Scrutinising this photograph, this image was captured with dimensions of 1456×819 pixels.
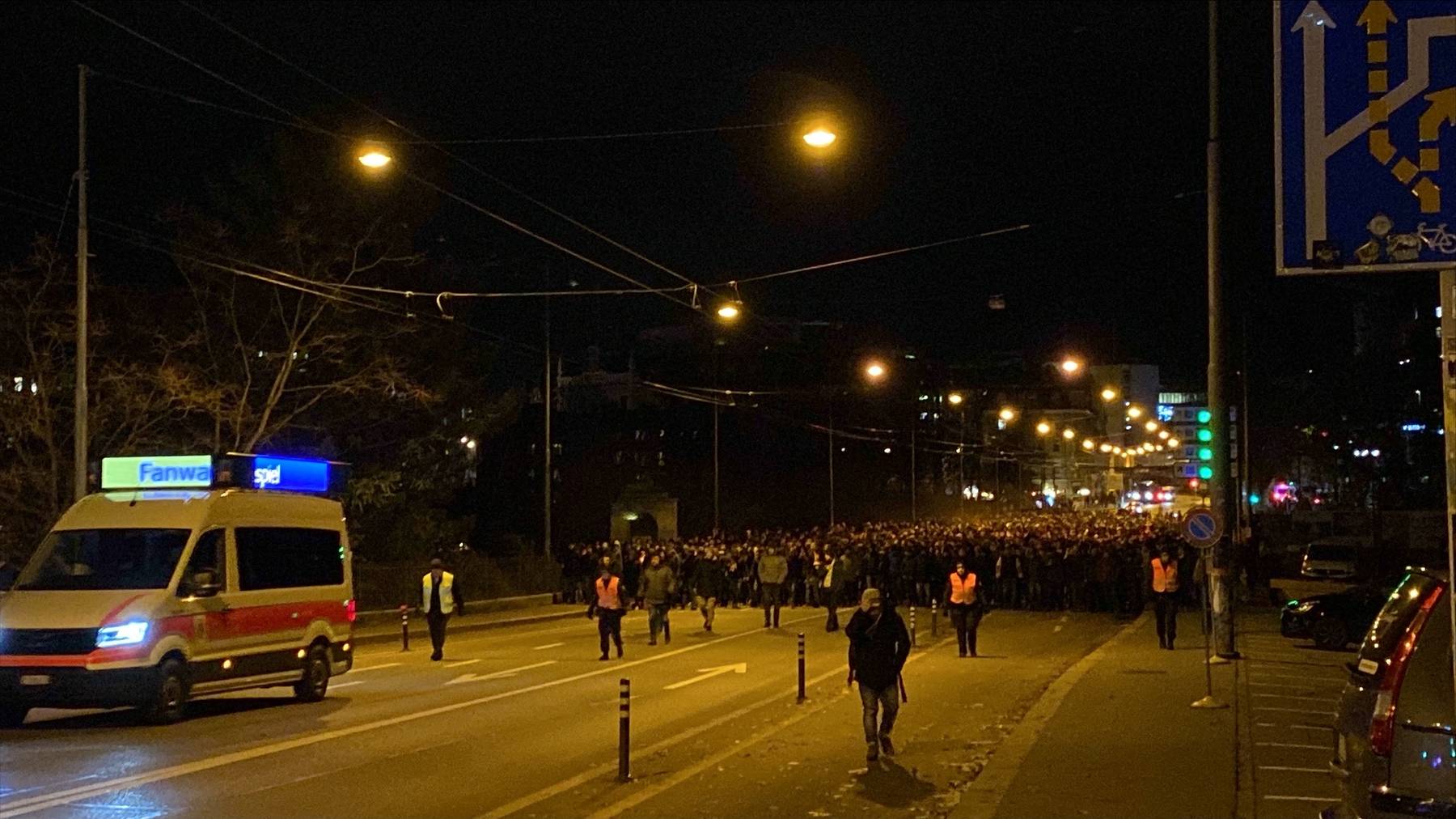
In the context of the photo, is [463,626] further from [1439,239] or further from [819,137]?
[1439,239]

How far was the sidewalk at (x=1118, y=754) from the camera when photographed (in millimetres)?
10055

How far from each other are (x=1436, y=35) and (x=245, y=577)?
45.2 feet

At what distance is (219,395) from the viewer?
30.0 metres

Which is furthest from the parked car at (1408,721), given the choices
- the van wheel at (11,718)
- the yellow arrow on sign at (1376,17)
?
the van wheel at (11,718)

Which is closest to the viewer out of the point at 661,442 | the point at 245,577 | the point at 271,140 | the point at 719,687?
the point at 245,577

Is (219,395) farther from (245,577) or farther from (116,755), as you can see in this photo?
(116,755)

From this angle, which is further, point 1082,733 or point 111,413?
point 111,413

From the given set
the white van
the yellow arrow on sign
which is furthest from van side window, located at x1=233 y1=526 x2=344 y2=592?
the yellow arrow on sign

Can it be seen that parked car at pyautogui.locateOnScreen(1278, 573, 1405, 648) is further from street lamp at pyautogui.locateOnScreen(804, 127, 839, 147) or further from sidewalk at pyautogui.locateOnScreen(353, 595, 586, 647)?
sidewalk at pyautogui.locateOnScreen(353, 595, 586, 647)

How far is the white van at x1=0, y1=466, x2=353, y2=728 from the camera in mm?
14500

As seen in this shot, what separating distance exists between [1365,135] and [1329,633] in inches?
808

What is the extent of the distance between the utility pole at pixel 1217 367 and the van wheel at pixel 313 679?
11.3 m

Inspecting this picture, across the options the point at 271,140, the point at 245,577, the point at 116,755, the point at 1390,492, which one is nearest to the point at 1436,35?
the point at 116,755

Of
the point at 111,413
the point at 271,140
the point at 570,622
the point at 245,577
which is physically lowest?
the point at 570,622
